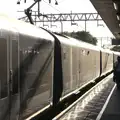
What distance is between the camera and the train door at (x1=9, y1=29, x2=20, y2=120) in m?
8.56

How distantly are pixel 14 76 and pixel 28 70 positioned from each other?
1.27 meters

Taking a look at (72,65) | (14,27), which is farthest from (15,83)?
(72,65)

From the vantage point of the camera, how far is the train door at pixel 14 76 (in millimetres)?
8562

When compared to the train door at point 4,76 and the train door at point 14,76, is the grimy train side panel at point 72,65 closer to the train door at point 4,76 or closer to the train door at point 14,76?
the train door at point 14,76

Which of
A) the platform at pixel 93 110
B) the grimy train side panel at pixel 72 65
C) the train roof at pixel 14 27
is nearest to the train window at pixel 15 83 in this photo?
the train roof at pixel 14 27

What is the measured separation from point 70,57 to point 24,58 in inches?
321

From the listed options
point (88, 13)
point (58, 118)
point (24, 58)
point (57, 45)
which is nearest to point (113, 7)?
point (57, 45)

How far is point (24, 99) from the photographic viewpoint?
9.73m

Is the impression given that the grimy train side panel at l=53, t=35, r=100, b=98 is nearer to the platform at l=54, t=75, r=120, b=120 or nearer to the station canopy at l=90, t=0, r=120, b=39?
the platform at l=54, t=75, r=120, b=120

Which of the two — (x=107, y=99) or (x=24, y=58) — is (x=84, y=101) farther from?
(x=24, y=58)

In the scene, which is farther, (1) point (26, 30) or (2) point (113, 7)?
(2) point (113, 7)

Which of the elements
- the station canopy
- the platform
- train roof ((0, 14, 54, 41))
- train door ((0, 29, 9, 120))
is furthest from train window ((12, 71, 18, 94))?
the station canopy

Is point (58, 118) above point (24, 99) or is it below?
below

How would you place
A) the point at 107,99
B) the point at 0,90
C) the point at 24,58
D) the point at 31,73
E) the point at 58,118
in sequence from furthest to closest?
the point at 107,99 → the point at 58,118 → the point at 31,73 → the point at 24,58 → the point at 0,90
